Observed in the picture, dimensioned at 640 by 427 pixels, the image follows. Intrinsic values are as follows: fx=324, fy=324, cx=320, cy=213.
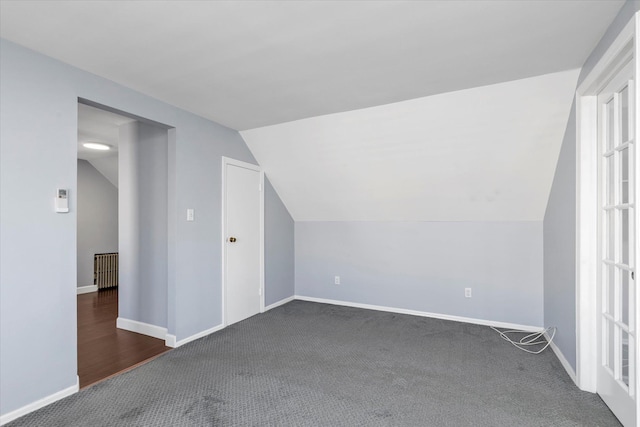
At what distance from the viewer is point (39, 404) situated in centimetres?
215

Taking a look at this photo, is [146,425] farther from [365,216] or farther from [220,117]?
[365,216]

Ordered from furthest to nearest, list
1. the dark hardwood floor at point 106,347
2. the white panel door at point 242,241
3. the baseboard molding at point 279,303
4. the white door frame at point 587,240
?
the baseboard molding at point 279,303, the white panel door at point 242,241, the dark hardwood floor at point 106,347, the white door frame at point 587,240

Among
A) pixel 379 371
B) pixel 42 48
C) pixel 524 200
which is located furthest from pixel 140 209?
pixel 524 200

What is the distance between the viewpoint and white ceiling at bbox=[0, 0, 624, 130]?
5.79ft

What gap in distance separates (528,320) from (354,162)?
8.52ft

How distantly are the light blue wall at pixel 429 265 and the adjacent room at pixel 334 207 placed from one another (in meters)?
0.03

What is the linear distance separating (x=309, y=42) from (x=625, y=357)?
2.74 metres

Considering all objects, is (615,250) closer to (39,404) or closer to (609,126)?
(609,126)

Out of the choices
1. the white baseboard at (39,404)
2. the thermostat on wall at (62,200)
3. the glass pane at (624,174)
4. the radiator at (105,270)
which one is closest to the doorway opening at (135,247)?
the white baseboard at (39,404)

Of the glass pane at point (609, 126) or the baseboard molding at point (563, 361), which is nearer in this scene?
the glass pane at point (609, 126)

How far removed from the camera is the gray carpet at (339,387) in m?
2.02

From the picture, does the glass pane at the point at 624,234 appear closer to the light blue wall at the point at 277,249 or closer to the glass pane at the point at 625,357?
the glass pane at the point at 625,357

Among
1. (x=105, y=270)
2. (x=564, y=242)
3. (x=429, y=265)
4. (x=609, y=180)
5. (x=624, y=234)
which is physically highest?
(x=609, y=180)

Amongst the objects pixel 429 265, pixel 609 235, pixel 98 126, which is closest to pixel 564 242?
pixel 609 235
